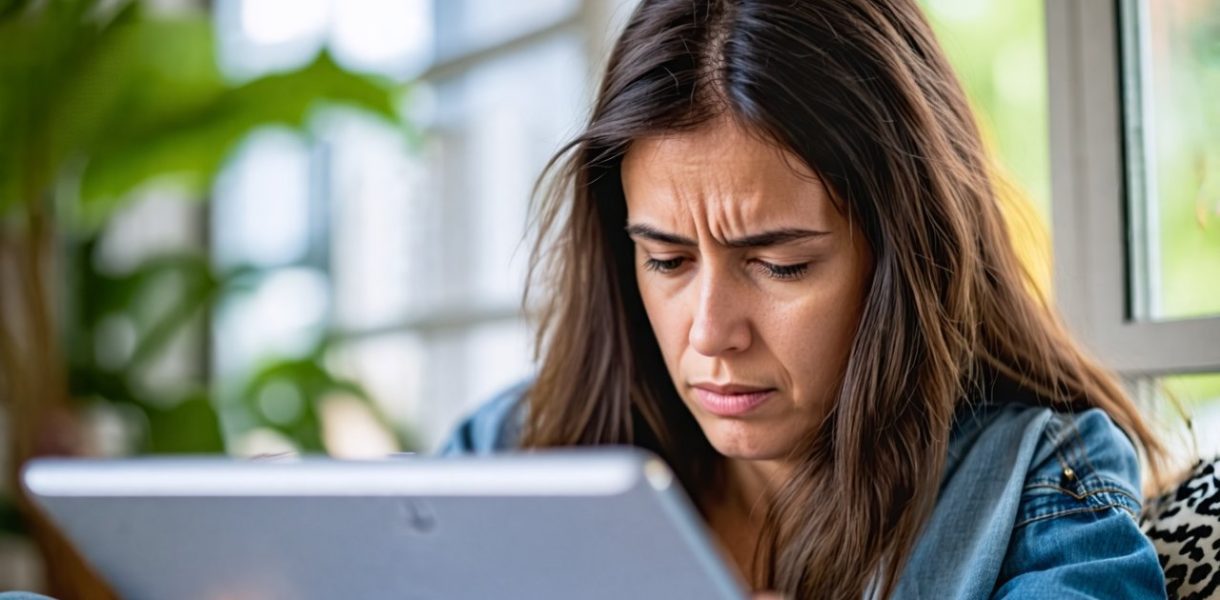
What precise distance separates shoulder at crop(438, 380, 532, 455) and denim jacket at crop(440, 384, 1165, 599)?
508 millimetres

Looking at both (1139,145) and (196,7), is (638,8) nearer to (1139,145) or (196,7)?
(1139,145)

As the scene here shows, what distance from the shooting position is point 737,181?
1092 millimetres

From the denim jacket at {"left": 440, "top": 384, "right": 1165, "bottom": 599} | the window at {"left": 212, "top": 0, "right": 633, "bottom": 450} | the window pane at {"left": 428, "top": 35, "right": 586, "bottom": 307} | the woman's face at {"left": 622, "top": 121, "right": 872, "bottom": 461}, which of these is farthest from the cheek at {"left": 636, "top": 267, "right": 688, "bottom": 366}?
the window pane at {"left": 428, "top": 35, "right": 586, "bottom": 307}

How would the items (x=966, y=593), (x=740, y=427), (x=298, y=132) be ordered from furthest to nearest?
(x=298, y=132) < (x=740, y=427) < (x=966, y=593)

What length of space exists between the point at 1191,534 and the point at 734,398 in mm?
383

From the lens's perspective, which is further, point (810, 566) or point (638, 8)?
point (638, 8)

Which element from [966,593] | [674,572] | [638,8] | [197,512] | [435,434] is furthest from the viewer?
[435,434]

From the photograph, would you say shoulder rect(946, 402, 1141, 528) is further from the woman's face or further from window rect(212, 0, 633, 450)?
window rect(212, 0, 633, 450)

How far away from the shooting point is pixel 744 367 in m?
1.13

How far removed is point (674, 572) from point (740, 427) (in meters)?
0.48

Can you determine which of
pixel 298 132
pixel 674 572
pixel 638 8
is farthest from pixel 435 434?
pixel 674 572

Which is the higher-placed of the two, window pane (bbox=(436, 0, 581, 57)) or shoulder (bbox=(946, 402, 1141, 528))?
window pane (bbox=(436, 0, 581, 57))

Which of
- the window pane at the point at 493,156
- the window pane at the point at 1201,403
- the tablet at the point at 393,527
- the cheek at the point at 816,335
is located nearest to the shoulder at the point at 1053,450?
the cheek at the point at 816,335

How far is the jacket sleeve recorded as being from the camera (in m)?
1.00
